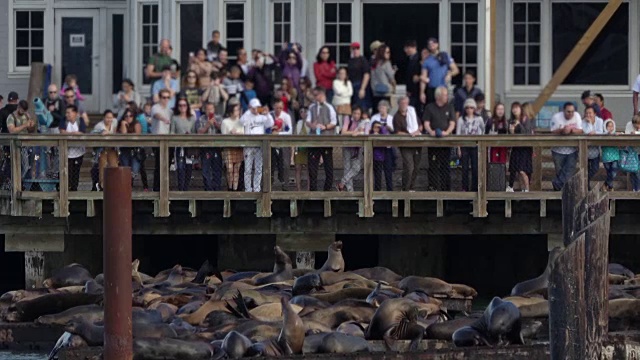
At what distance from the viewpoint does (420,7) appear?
118ft

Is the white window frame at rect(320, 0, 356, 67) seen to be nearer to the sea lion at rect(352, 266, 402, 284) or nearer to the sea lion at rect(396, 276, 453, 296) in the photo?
the sea lion at rect(352, 266, 402, 284)

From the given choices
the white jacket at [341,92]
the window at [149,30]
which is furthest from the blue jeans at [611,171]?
the window at [149,30]

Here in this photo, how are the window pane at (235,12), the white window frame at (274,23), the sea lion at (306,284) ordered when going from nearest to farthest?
the sea lion at (306,284)
the white window frame at (274,23)
the window pane at (235,12)

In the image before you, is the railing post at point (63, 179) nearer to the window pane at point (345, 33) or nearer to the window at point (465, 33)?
the window pane at point (345, 33)

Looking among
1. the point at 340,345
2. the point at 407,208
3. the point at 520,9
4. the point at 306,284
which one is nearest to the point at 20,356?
the point at 306,284

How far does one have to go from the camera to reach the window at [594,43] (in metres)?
36.3

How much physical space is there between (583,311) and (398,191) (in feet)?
34.6

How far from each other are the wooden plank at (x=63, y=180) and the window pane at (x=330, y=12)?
8.17 meters

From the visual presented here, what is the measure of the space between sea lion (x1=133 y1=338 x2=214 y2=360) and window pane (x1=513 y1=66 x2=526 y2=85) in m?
16.1

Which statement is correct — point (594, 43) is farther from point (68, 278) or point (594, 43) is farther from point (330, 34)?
point (68, 278)

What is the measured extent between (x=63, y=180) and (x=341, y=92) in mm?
4824

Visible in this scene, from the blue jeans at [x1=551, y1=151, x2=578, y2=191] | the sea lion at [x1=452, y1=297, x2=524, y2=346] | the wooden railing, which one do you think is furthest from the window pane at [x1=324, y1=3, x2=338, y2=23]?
the sea lion at [x1=452, y1=297, x2=524, y2=346]

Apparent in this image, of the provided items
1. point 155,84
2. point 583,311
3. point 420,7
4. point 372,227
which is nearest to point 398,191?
point 372,227

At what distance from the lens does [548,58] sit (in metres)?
→ 36.5
